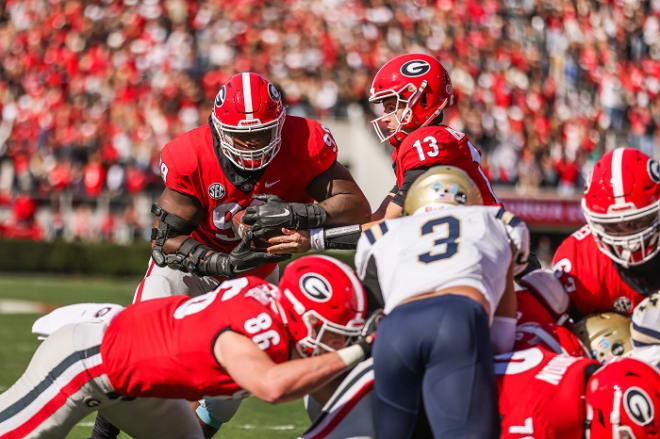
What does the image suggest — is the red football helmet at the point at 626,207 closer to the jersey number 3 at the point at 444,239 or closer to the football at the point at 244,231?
the jersey number 3 at the point at 444,239

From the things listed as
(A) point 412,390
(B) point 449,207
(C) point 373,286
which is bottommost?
(A) point 412,390

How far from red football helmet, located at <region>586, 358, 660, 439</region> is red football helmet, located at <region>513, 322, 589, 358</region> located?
0.36 meters

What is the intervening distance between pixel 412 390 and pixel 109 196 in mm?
13511

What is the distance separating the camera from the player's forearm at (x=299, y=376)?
3564 millimetres

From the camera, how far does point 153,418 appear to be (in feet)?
13.9

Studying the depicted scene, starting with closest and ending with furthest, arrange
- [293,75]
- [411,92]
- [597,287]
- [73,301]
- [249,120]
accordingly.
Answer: [597,287] < [249,120] < [411,92] < [73,301] < [293,75]

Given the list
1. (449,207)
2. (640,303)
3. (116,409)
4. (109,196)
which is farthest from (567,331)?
(109,196)

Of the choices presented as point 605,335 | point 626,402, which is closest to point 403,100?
point 605,335

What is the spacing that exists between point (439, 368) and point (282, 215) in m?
1.78

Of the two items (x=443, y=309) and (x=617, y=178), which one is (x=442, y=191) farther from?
(x=617, y=178)

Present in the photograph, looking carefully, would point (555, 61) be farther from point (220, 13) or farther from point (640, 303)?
point (640, 303)

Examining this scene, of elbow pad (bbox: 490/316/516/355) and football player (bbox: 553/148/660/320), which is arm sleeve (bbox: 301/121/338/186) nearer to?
football player (bbox: 553/148/660/320)

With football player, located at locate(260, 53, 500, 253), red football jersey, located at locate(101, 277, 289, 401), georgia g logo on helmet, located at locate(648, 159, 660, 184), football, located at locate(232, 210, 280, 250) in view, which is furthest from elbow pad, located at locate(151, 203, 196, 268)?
georgia g logo on helmet, located at locate(648, 159, 660, 184)

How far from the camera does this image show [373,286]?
403 centimetres
